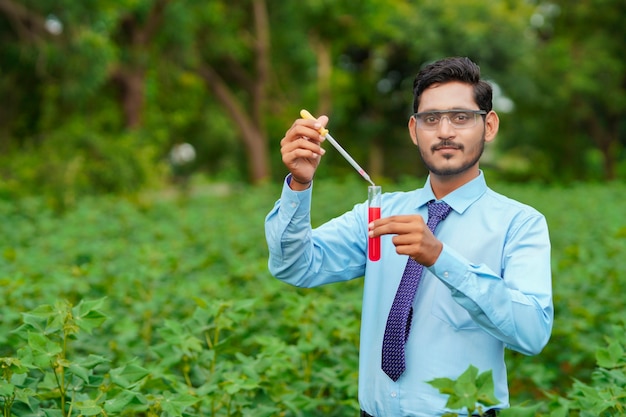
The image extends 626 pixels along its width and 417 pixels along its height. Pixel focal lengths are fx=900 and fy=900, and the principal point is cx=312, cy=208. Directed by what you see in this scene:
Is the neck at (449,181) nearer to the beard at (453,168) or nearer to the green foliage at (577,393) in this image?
the beard at (453,168)

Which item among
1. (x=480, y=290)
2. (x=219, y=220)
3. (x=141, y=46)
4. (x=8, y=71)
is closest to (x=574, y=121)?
(x=141, y=46)

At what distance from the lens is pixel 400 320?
253cm

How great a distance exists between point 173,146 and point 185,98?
10.7 meters

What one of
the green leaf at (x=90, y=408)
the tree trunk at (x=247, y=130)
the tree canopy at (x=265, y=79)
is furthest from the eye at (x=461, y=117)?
the tree trunk at (x=247, y=130)

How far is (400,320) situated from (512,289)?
338mm

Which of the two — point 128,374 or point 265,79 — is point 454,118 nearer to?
point 128,374

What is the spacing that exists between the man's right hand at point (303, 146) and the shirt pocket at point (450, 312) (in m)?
0.51

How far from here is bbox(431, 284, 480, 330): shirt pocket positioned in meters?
2.49

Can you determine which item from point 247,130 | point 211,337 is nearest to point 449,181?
point 211,337

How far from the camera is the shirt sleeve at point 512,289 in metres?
2.25

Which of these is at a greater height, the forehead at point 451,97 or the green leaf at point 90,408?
the forehead at point 451,97

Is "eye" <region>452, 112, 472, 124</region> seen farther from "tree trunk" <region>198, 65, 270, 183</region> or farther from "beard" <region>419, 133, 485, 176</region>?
"tree trunk" <region>198, 65, 270, 183</region>

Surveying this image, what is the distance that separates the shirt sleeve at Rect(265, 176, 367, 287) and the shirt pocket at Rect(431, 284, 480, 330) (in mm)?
392

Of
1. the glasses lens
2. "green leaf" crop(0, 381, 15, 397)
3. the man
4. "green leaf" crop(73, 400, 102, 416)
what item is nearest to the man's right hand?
the man
